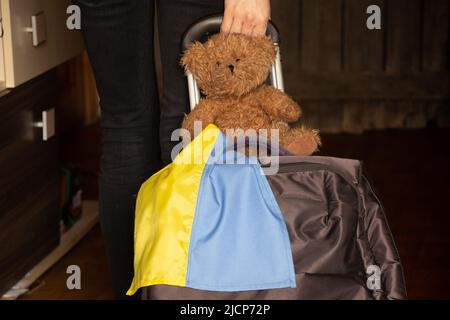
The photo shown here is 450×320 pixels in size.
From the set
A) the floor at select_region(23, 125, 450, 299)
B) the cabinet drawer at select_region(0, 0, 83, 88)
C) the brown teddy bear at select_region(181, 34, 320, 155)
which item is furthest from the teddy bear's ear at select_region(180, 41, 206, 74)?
the floor at select_region(23, 125, 450, 299)

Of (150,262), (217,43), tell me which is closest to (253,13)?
(217,43)

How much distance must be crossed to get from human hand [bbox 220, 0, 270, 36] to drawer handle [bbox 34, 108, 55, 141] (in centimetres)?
76

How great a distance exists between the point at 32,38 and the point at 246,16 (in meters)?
0.61

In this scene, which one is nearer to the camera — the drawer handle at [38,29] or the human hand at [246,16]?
the human hand at [246,16]

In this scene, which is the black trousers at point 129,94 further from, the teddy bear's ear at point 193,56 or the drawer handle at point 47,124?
the drawer handle at point 47,124

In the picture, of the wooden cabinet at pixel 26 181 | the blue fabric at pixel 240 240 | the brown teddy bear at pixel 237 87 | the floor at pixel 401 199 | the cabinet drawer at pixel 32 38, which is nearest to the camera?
the blue fabric at pixel 240 240

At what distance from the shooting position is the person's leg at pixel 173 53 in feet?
4.46

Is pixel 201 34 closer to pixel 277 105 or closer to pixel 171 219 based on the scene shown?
pixel 277 105

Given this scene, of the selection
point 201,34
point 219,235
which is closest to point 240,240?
point 219,235

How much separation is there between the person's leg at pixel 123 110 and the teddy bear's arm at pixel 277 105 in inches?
8.2

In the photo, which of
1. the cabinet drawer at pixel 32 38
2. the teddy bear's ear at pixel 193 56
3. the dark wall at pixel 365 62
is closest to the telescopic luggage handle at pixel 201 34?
the teddy bear's ear at pixel 193 56

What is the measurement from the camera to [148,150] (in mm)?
1447
